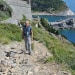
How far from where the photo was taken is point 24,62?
1253cm

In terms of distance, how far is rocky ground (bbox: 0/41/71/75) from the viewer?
444 inches

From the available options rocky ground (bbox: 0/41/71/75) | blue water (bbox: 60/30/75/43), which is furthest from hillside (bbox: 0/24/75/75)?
blue water (bbox: 60/30/75/43)

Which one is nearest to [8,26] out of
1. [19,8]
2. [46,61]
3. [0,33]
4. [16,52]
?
[0,33]

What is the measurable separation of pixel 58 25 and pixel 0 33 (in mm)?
169810

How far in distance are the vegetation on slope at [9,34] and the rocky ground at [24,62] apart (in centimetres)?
100

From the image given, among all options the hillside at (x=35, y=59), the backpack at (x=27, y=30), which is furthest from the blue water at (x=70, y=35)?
the backpack at (x=27, y=30)

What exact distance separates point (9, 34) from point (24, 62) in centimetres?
541

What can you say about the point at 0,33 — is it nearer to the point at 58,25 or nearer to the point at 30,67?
the point at 30,67

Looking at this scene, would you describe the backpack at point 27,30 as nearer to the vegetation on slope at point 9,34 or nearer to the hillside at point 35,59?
the hillside at point 35,59

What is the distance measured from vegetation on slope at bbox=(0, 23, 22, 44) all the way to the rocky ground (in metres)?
1.00

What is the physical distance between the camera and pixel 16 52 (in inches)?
565

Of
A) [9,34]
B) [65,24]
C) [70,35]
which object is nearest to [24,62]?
[9,34]

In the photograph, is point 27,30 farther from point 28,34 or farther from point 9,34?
point 9,34

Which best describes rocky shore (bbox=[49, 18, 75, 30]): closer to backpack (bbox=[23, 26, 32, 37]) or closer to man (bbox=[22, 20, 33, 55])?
man (bbox=[22, 20, 33, 55])
